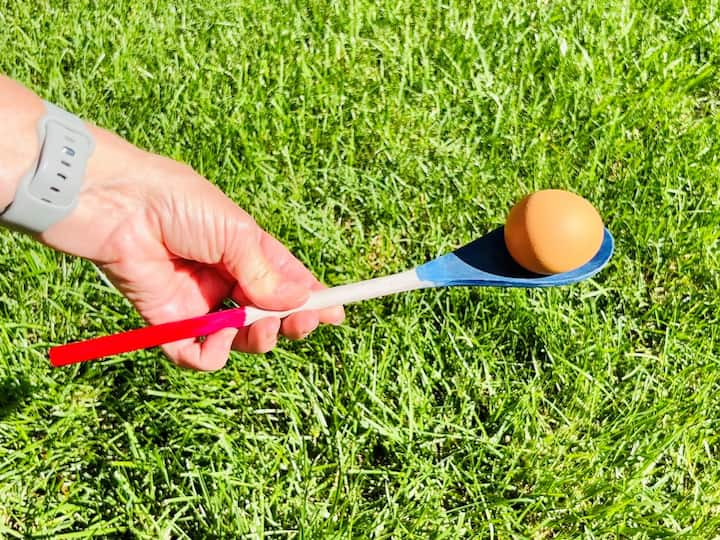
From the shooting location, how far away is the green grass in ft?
5.86

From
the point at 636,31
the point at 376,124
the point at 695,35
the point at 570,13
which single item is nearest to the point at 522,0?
the point at 570,13

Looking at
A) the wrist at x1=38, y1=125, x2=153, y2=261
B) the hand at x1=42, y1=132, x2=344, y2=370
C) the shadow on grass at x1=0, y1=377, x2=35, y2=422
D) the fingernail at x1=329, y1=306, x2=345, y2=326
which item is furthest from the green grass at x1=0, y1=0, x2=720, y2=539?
the wrist at x1=38, y1=125, x2=153, y2=261

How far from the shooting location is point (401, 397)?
1.88m

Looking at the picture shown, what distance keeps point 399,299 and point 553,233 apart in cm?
51

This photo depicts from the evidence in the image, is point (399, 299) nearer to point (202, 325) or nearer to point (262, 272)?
point (262, 272)

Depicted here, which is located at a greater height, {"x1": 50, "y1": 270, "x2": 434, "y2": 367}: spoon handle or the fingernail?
{"x1": 50, "y1": 270, "x2": 434, "y2": 367}: spoon handle

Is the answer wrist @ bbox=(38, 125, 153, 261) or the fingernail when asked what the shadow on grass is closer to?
wrist @ bbox=(38, 125, 153, 261)

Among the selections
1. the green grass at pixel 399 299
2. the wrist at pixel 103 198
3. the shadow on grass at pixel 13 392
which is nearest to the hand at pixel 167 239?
the wrist at pixel 103 198

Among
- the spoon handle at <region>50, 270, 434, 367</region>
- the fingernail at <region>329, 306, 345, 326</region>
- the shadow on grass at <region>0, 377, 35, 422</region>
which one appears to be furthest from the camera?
the shadow on grass at <region>0, 377, 35, 422</region>

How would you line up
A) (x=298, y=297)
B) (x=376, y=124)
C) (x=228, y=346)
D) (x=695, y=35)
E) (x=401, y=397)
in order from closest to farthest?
(x=298, y=297) → (x=228, y=346) → (x=401, y=397) → (x=376, y=124) → (x=695, y=35)

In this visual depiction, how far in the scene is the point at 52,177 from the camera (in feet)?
4.87

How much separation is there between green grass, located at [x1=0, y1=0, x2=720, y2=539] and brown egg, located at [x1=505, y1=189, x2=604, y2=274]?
32 cm

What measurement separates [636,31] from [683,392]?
4.20ft

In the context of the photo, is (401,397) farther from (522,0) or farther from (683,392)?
(522,0)
